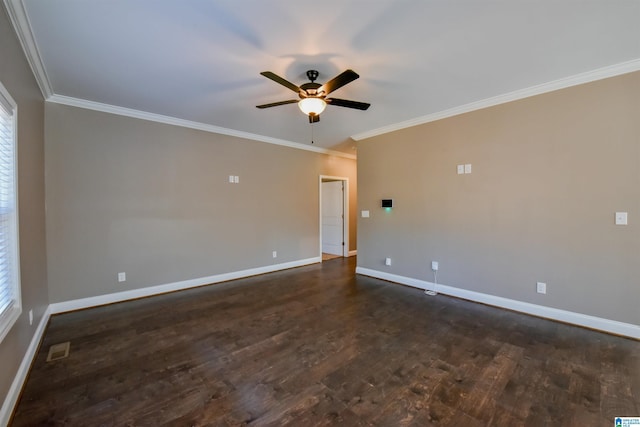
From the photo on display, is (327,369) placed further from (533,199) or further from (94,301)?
(94,301)

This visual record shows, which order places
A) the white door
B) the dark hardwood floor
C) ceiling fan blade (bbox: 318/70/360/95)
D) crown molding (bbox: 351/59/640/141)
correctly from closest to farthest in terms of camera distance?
the dark hardwood floor < ceiling fan blade (bbox: 318/70/360/95) < crown molding (bbox: 351/59/640/141) < the white door

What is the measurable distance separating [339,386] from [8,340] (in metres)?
2.28

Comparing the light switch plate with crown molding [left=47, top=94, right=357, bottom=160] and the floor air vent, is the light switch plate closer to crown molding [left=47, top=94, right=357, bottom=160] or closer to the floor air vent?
crown molding [left=47, top=94, right=357, bottom=160]

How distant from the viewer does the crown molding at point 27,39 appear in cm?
183

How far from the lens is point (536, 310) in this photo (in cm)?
323

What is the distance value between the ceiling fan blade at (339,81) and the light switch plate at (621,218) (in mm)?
3036

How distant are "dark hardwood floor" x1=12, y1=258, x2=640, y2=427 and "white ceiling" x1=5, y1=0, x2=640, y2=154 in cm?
272

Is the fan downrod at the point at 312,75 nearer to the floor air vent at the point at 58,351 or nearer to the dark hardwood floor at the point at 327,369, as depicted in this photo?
the dark hardwood floor at the point at 327,369

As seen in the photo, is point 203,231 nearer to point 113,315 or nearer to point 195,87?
point 113,315

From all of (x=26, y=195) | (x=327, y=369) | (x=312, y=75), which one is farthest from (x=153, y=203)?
(x=327, y=369)

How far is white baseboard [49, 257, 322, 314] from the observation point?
3.43m

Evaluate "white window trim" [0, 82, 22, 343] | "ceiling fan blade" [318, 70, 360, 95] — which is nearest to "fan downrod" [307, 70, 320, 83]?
"ceiling fan blade" [318, 70, 360, 95]

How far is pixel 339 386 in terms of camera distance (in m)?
2.01

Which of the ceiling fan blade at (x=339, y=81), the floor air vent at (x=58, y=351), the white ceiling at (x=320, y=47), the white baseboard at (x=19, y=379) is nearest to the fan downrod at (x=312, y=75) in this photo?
the white ceiling at (x=320, y=47)
